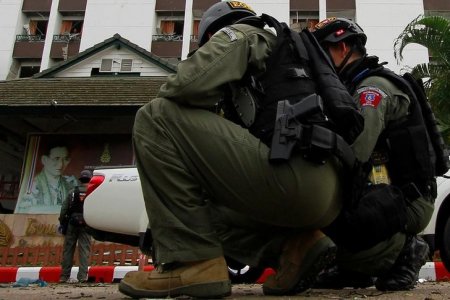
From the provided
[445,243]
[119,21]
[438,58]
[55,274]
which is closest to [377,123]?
[445,243]

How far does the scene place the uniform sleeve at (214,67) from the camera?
2029mm

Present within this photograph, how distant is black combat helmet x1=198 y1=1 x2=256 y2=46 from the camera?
2.51m

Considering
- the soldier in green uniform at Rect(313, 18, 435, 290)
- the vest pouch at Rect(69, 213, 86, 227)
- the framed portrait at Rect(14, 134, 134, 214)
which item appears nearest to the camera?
the soldier in green uniform at Rect(313, 18, 435, 290)

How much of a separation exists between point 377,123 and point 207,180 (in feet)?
3.07

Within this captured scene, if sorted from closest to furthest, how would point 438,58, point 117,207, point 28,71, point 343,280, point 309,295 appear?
1. point 309,295
2. point 343,280
3. point 117,207
4. point 438,58
5. point 28,71

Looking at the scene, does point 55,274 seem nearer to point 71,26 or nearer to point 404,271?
point 404,271

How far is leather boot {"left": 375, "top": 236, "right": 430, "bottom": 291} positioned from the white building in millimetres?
25093

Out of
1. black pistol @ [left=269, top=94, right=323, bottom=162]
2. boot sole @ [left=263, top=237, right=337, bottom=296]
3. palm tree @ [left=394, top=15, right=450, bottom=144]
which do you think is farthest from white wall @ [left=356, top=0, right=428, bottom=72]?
black pistol @ [left=269, top=94, right=323, bottom=162]

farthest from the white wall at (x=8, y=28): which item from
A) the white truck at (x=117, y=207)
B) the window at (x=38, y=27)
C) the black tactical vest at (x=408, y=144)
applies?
the black tactical vest at (x=408, y=144)

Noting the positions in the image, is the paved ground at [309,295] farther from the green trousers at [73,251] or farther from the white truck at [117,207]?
the green trousers at [73,251]

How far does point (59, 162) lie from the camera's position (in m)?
14.0

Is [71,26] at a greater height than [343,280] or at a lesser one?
greater

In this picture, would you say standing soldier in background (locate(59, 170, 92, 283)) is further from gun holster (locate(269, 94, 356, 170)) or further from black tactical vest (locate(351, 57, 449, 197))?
gun holster (locate(269, 94, 356, 170))

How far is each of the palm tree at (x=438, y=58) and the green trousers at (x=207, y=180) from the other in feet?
33.1
